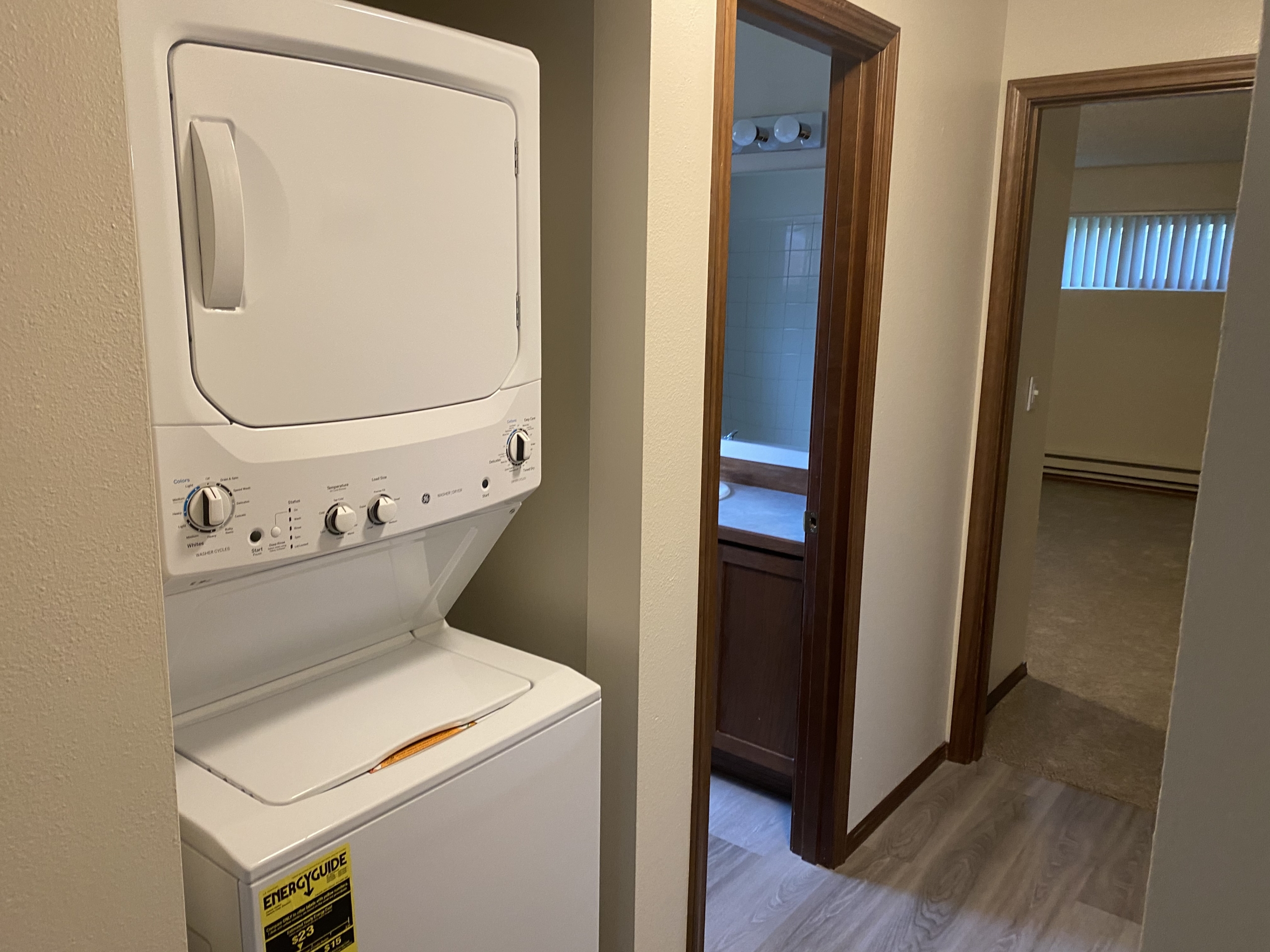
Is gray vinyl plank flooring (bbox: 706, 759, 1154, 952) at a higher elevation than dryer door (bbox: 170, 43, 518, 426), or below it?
below

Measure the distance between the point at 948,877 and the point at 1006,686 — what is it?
1.17 m

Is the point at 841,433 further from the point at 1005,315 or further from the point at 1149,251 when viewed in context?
the point at 1149,251

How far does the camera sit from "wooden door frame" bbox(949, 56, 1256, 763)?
236 centimetres

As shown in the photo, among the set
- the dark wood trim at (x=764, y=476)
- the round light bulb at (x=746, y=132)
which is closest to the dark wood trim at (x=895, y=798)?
the dark wood trim at (x=764, y=476)

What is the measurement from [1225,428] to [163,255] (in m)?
0.88

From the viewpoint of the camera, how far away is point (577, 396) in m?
1.57

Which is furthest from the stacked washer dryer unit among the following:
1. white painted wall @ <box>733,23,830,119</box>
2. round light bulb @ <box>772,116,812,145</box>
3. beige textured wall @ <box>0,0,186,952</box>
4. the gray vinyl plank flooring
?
white painted wall @ <box>733,23,830,119</box>

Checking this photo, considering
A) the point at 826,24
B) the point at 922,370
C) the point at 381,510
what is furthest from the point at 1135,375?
the point at 381,510

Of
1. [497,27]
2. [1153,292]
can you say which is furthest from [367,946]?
[1153,292]

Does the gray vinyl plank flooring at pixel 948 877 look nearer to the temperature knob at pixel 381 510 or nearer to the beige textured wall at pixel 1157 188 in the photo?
the temperature knob at pixel 381 510

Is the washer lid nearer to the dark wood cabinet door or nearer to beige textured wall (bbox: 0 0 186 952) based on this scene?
beige textured wall (bbox: 0 0 186 952)

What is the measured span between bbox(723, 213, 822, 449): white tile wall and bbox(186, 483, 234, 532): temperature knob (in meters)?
1.96

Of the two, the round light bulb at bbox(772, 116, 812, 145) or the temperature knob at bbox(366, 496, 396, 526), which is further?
the round light bulb at bbox(772, 116, 812, 145)

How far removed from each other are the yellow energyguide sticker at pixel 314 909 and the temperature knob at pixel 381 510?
36 cm
